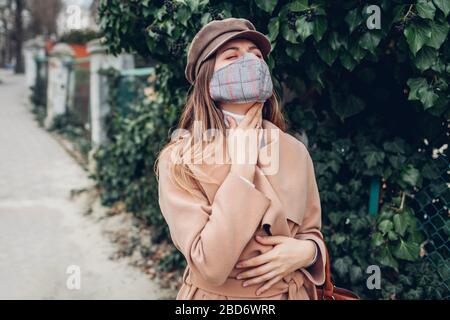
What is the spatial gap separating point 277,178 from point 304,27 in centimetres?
95

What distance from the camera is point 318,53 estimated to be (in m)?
2.50

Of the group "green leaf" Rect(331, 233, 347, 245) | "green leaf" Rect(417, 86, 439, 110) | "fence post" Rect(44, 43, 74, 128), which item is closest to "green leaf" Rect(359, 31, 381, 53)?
"green leaf" Rect(417, 86, 439, 110)

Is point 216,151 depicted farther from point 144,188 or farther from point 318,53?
point 144,188

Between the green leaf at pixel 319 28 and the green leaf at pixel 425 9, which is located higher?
the green leaf at pixel 425 9

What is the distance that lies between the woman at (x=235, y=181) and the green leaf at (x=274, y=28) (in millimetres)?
Result: 640

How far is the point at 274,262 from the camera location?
1.71 m

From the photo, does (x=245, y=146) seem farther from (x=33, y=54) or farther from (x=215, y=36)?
(x=33, y=54)

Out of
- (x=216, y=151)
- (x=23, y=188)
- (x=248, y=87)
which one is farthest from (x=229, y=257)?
(x=23, y=188)

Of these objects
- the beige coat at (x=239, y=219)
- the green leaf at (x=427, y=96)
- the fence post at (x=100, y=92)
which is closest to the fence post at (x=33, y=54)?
the fence post at (x=100, y=92)

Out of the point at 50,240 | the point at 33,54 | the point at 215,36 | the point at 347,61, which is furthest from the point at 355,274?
the point at 33,54

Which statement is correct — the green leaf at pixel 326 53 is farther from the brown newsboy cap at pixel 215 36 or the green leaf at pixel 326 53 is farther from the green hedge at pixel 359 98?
the brown newsboy cap at pixel 215 36

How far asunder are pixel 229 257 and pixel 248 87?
584 millimetres

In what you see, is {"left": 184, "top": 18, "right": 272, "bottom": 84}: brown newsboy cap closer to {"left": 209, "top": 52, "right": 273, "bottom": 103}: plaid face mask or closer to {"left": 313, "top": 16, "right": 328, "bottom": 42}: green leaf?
{"left": 209, "top": 52, "right": 273, "bottom": 103}: plaid face mask

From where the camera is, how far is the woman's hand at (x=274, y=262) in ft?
5.61
